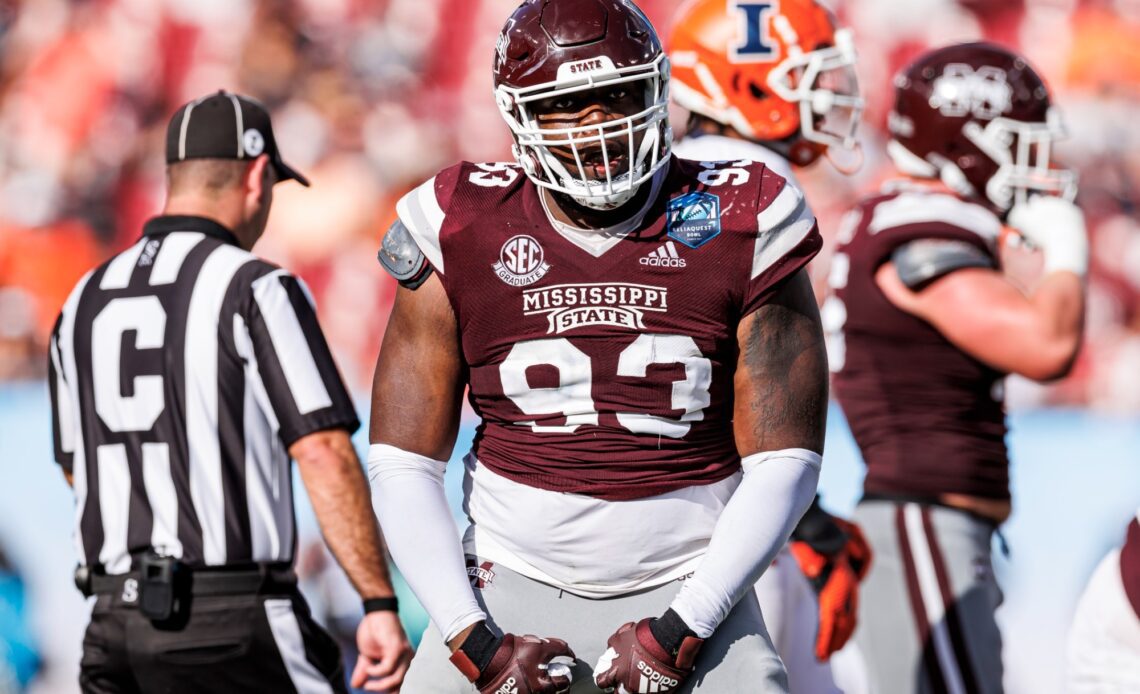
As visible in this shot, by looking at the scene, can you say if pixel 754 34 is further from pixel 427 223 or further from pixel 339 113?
pixel 339 113

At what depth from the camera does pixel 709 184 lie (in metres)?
2.33

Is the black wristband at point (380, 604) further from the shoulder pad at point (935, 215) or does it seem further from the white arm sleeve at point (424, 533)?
the shoulder pad at point (935, 215)

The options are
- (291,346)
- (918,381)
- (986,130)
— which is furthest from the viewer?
(986,130)

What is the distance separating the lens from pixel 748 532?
219cm

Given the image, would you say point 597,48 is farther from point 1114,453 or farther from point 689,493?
point 1114,453

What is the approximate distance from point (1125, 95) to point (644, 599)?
725cm

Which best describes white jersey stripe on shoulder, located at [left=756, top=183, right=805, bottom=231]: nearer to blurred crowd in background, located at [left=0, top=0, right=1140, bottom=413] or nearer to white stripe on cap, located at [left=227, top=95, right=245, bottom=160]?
white stripe on cap, located at [left=227, top=95, right=245, bottom=160]

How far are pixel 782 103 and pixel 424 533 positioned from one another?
5.59 ft

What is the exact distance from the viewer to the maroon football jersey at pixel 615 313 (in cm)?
223

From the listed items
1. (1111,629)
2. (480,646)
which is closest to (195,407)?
(480,646)

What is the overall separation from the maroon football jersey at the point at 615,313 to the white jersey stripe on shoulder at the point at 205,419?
933mm

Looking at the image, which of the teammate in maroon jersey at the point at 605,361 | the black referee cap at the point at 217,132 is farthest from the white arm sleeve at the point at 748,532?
the black referee cap at the point at 217,132

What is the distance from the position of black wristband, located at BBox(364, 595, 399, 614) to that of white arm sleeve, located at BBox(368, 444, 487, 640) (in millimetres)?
633

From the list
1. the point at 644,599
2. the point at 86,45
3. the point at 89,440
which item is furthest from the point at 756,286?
the point at 86,45
